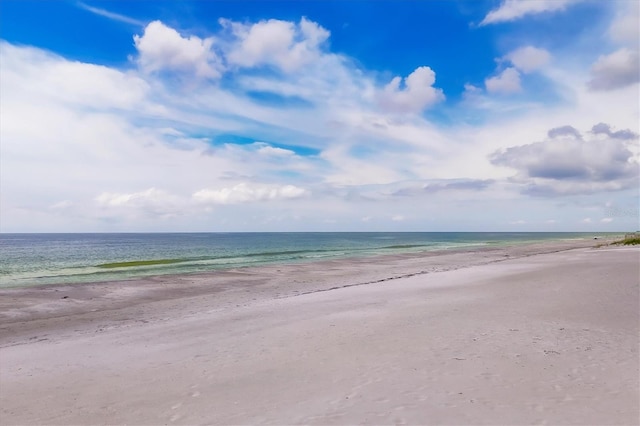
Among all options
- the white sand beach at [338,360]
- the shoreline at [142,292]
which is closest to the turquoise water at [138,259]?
the shoreline at [142,292]

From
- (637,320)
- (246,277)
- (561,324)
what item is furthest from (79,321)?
(637,320)

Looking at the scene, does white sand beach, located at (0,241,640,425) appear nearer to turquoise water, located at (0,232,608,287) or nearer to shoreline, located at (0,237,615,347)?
shoreline, located at (0,237,615,347)

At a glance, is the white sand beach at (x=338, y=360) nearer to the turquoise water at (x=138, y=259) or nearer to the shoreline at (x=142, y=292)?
the shoreline at (x=142, y=292)

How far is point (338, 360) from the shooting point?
9102mm

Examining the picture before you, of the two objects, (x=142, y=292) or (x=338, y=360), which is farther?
(x=142, y=292)

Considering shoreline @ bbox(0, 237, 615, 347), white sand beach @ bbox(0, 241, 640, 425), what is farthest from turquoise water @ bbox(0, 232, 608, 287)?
white sand beach @ bbox(0, 241, 640, 425)

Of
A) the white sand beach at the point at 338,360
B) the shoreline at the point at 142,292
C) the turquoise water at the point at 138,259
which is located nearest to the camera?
the white sand beach at the point at 338,360

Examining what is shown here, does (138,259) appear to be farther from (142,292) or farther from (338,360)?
(338,360)

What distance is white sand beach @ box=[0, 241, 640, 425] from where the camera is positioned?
6.59m

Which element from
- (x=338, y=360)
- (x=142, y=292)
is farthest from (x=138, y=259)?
(x=338, y=360)

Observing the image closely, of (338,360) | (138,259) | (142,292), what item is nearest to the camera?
(338,360)

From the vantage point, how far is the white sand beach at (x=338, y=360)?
6.59 metres

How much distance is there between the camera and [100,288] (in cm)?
2502

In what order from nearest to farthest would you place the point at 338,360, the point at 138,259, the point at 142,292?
the point at 338,360
the point at 142,292
the point at 138,259
